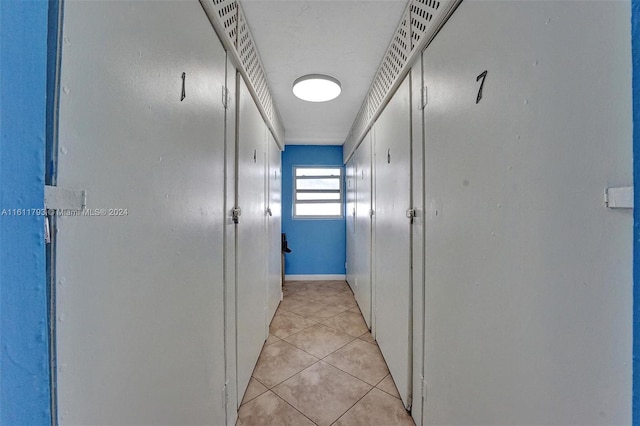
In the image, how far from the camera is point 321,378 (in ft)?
5.60

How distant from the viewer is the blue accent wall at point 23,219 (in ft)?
1.16

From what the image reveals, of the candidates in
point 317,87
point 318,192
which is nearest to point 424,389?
point 317,87

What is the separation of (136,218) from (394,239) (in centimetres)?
143

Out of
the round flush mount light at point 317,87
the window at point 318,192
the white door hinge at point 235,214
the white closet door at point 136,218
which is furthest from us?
the window at point 318,192

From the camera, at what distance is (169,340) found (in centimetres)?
77

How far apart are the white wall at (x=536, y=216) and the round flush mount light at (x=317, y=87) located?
1.16 metres

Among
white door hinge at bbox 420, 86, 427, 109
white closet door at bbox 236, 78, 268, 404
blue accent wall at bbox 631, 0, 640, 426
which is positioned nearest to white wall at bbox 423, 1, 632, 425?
blue accent wall at bbox 631, 0, 640, 426

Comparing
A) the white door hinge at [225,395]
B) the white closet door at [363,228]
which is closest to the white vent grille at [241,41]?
the white closet door at [363,228]

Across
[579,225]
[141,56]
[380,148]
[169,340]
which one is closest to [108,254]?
[169,340]

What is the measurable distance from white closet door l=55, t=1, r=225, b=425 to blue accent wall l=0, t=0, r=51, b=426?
0.05 metres

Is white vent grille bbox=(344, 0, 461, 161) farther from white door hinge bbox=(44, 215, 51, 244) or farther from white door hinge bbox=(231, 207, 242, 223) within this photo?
white door hinge bbox=(44, 215, 51, 244)

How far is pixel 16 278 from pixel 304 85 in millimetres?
2092

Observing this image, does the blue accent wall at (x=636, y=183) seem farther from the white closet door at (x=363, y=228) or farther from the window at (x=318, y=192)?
the window at (x=318, y=192)

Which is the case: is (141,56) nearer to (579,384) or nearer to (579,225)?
(579,225)
